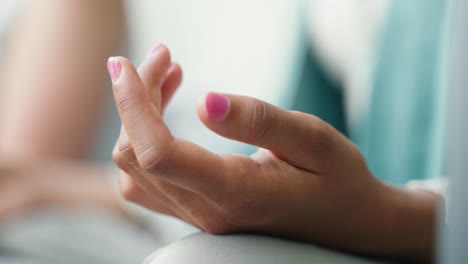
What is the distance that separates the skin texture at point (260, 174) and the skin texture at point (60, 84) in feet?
2.51

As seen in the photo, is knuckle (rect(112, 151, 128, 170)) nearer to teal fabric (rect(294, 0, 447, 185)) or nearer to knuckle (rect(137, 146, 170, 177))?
knuckle (rect(137, 146, 170, 177))

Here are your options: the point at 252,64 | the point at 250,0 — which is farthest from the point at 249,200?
the point at 250,0

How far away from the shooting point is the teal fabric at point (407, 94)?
848mm

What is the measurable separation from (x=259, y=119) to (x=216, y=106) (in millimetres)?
29

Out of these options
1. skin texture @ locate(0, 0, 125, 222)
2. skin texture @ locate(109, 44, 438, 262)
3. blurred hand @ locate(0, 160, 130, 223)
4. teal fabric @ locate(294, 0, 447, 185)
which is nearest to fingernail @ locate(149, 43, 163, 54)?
skin texture @ locate(109, 44, 438, 262)

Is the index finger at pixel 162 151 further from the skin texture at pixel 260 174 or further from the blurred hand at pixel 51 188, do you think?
the blurred hand at pixel 51 188

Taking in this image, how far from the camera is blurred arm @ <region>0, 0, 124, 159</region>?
1232mm

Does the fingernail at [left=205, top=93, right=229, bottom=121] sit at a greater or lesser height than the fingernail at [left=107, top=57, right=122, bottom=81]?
lesser

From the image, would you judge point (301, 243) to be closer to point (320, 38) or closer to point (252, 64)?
point (320, 38)

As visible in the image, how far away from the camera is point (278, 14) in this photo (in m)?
1.66

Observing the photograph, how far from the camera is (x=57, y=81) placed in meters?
1.25

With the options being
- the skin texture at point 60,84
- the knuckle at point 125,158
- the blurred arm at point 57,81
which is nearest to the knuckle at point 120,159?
the knuckle at point 125,158

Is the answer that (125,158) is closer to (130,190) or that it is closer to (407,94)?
(130,190)

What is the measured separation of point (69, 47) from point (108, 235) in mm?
531
